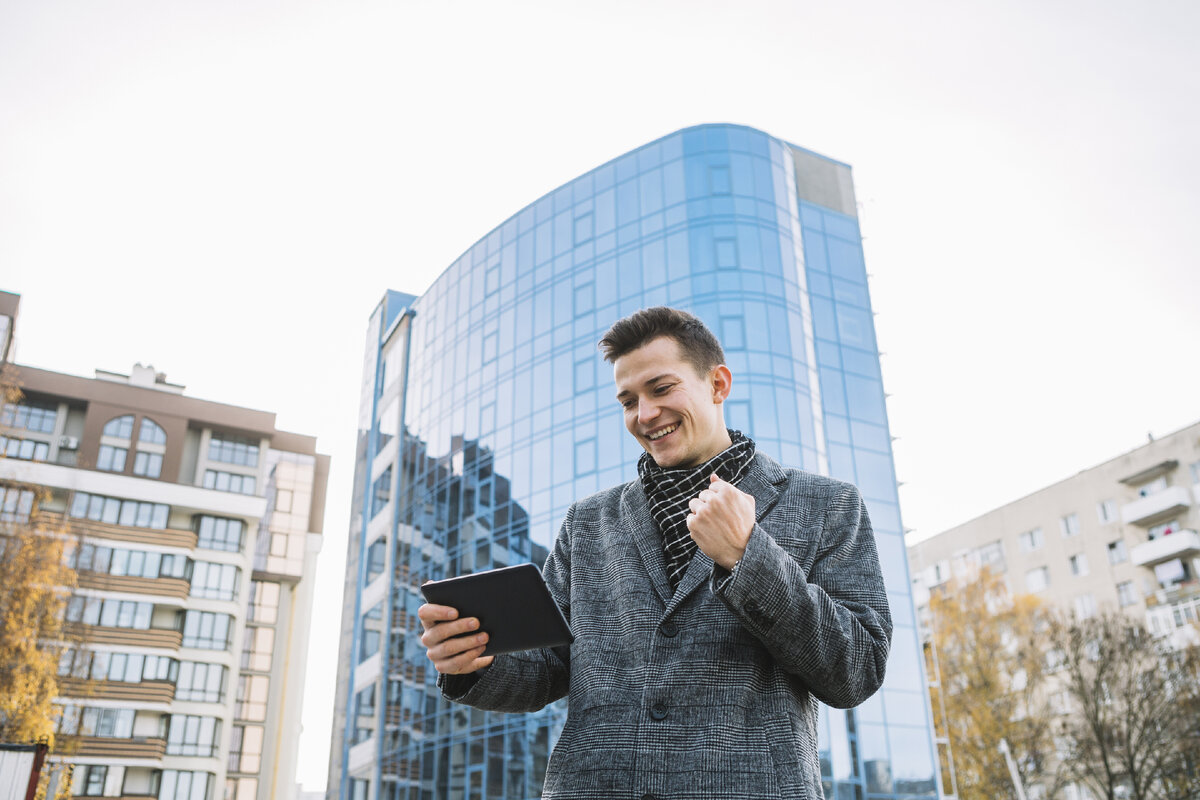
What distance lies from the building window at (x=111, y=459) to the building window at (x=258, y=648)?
15.0 metres

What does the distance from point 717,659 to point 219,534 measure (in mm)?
51819

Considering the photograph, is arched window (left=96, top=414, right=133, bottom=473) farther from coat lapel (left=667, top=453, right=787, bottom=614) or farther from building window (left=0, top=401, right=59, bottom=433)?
coat lapel (left=667, top=453, right=787, bottom=614)

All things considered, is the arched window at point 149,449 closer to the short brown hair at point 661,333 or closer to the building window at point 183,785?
the building window at point 183,785

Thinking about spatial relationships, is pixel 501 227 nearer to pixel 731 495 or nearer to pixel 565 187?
pixel 565 187

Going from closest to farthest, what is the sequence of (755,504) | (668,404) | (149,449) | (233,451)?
(755,504), (668,404), (149,449), (233,451)

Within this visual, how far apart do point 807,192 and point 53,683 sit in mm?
25644

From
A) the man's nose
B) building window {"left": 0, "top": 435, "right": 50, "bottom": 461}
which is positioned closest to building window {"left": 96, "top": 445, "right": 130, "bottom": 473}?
building window {"left": 0, "top": 435, "right": 50, "bottom": 461}

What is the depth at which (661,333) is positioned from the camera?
8.02ft

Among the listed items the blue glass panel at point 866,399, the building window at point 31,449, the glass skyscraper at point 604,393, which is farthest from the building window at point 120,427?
the blue glass panel at point 866,399

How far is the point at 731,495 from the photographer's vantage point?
1.94 metres

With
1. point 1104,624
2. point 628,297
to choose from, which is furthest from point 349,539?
point 1104,624

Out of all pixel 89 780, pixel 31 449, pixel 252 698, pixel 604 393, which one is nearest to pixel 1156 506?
pixel 604 393

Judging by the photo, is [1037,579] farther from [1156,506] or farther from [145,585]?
[145,585]

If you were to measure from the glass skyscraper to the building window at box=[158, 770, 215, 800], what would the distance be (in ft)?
41.4
